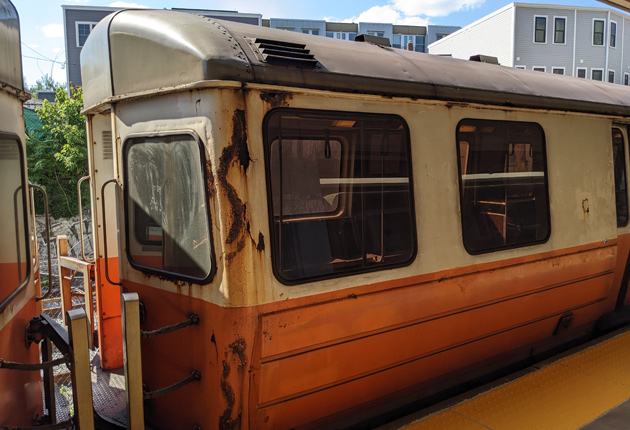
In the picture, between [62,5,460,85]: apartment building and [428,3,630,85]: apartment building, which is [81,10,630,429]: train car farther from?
[428,3,630,85]: apartment building

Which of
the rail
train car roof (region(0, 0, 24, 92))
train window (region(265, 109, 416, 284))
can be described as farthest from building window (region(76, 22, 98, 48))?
train window (region(265, 109, 416, 284))

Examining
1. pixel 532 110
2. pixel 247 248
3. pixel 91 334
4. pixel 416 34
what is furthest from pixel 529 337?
pixel 416 34

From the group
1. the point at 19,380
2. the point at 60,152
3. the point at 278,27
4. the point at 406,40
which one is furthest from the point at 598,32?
the point at 19,380

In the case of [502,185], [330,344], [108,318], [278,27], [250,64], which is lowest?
[108,318]

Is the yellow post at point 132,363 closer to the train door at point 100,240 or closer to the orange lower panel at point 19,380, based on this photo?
the orange lower panel at point 19,380

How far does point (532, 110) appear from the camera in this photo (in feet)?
14.1

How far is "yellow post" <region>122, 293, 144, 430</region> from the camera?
2.71 meters

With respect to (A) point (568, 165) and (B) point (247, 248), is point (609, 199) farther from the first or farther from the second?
(B) point (247, 248)

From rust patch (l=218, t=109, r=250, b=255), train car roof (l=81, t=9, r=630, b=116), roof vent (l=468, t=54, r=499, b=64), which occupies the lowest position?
rust patch (l=218, t=109, r=250, b=255)

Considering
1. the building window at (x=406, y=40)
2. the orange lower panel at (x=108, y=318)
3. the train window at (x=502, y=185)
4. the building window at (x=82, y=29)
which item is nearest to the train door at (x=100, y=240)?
the orange lower panel at (x=108, y=318)

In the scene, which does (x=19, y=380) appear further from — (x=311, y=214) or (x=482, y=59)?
(x=482, y=59)

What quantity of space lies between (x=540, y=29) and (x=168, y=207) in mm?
26346

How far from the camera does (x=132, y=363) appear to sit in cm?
271

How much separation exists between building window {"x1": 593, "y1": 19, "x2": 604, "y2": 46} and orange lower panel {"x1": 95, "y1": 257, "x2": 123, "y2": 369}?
2782 cm
